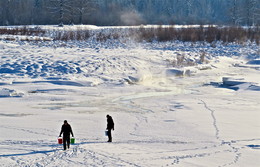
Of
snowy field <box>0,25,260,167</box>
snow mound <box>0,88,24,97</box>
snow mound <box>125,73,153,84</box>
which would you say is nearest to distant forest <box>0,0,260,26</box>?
snowy field <box>0,25,260,167</box>

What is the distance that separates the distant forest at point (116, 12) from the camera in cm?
5331

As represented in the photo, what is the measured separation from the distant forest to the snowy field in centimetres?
2636

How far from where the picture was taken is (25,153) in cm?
831

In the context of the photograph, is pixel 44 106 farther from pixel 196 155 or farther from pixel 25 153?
pixel 196 155

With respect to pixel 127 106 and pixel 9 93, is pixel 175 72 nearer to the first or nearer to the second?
pixel 127 106

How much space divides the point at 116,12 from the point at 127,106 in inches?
1843

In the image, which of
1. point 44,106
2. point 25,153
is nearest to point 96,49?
point 44,106

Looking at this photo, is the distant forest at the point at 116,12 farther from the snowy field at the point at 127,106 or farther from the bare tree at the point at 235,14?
the snowy field at the point at 127,106

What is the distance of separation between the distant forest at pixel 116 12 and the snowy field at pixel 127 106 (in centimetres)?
2636

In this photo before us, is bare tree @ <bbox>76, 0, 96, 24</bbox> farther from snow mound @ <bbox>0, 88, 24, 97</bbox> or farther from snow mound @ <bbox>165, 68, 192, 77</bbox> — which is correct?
snow mound @ <bbox>0, 88, 24, 97</bbox>

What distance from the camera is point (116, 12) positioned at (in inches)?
2308

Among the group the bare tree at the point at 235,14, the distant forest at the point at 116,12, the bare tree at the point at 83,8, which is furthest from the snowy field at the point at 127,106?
the bare tree at the point at 235,14

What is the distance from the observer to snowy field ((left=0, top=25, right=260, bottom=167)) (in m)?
8.45

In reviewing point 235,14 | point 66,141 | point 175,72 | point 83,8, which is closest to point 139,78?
point 175,72
